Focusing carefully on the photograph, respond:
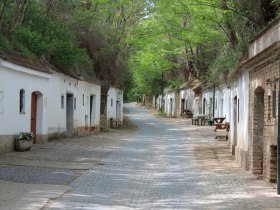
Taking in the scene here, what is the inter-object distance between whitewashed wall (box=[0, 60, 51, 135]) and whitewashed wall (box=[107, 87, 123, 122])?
16325 mm

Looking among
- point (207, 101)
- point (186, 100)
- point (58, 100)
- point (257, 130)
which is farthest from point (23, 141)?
point (186, 100)

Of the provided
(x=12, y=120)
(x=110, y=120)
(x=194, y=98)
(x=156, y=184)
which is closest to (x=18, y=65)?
(x=12, y=120)

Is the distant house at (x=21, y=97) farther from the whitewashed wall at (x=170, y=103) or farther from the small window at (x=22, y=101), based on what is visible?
the whitewashed wall at (x=170, y=103)

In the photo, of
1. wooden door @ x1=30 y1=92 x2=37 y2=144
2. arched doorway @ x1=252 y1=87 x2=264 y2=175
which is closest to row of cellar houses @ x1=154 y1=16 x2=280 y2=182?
arched doorway @ x1=252 y1=87 x2=264 y2=175

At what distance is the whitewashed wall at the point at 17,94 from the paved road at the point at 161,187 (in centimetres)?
368

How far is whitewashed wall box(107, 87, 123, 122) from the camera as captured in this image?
38.5 m

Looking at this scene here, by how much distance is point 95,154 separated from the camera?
1867cm

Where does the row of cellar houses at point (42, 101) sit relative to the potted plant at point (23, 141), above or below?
above

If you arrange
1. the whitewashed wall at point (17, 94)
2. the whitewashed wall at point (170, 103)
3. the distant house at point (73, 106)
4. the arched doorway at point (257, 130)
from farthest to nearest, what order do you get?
the whitewashed wall at point (170, 103) → the distant house at point (73, 106) → the whitewashed wall at point (17, 94) → the arched doorway at point (257, 130)

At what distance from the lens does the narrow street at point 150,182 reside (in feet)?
31.8

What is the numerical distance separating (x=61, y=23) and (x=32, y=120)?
780 cm

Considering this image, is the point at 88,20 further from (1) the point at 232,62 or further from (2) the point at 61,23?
(1) the point at 232,62

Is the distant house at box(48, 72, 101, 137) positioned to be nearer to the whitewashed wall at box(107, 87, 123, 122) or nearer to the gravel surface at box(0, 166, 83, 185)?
the whitewashed wall at box(107, 87, 123, 122)

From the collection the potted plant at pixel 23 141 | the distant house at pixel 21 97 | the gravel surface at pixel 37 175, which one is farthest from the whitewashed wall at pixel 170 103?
the gravel surface at pixel 37 175
